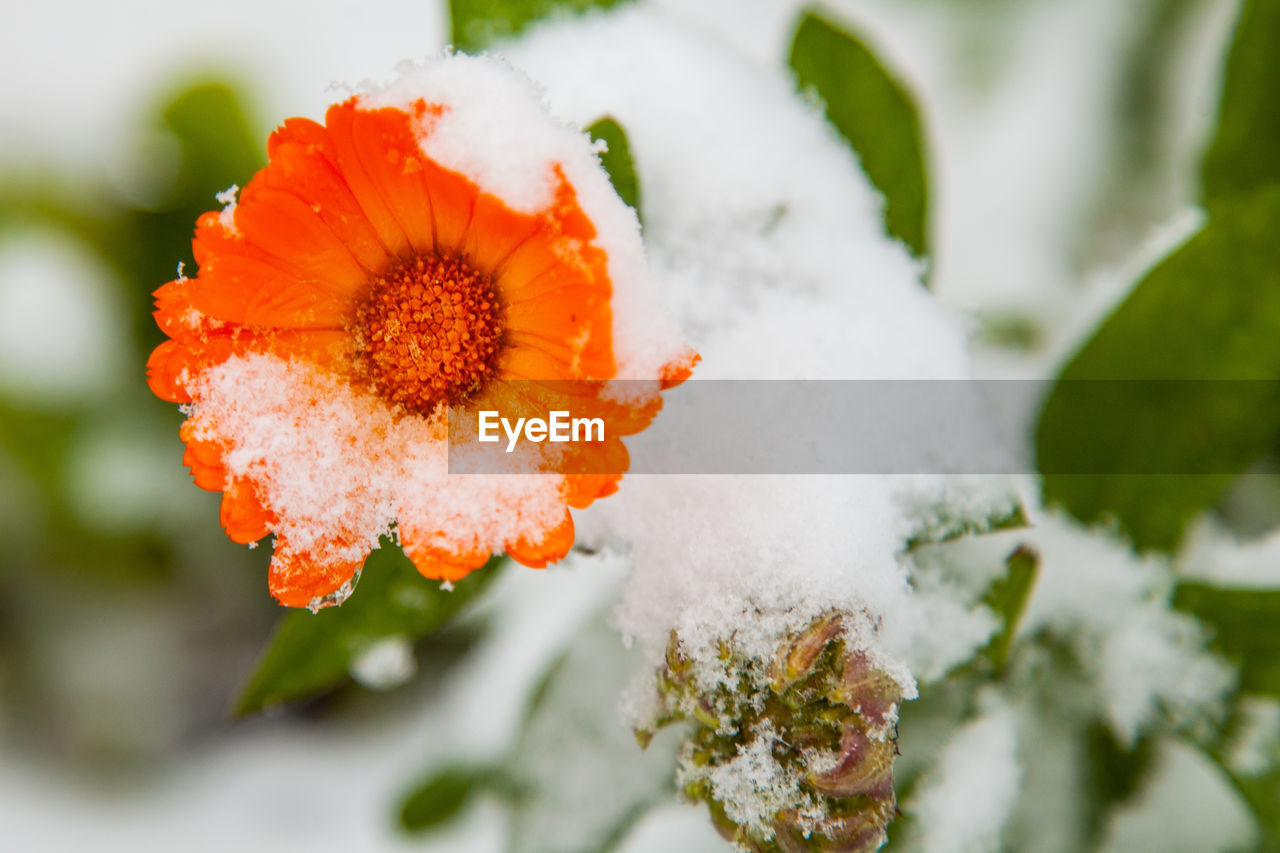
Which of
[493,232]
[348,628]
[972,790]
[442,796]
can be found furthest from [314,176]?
[442,796]

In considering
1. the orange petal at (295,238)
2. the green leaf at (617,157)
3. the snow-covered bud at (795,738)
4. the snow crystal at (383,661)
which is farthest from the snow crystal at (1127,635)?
the orange petal at (295,238)

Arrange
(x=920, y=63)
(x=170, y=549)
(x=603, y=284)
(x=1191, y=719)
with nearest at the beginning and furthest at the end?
(x=603, y=284), (x=1191, y=719), (x=170, y=549), (x=920, y=63)

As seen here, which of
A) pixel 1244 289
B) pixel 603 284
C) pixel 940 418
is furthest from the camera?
pixel 1244 289

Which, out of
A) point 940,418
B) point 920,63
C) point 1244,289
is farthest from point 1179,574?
point 920,63

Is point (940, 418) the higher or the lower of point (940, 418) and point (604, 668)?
the higher

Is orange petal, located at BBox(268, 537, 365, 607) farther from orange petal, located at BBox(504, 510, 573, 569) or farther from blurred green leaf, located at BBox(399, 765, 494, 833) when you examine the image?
blurred green leaf, located at BBox(399, 765, 494, 833)

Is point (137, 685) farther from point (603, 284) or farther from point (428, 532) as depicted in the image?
point (603, 284)

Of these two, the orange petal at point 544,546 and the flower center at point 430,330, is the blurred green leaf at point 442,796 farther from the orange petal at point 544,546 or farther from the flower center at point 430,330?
the orange petal at point 544,546
